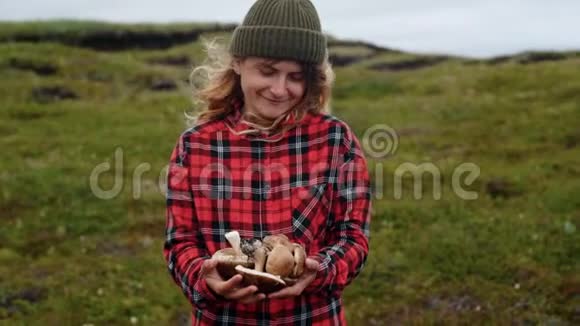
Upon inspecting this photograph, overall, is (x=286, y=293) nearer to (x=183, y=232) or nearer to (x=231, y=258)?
(x=231, y=258)

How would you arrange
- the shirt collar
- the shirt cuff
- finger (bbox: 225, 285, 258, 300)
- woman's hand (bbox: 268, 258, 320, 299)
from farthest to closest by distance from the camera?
the shirt collar
the shirt cuff
woman's hand (bbox: 268, 258, 320, 299)
finger (bbox: 225, 285, 258, 300)

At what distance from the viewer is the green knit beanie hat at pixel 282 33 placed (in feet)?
11.0

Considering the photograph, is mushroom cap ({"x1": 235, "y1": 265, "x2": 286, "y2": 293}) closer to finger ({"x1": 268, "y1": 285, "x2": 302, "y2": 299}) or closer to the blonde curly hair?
finger ({"x1": 268, "y1": 285, "x2": 302, "y2": 299})

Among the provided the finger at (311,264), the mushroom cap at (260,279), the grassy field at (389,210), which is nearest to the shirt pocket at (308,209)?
the finger at (311,264)

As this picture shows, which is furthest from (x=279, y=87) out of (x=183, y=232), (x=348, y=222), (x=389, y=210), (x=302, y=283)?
(x=389, y=210)

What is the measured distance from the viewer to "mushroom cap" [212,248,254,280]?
304 centimetres

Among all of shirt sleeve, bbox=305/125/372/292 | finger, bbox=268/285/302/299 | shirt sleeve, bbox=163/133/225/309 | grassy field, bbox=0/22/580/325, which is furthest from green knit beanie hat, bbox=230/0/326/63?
grassy field, bbox=0/22/580/325

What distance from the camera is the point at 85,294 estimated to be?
8469mm

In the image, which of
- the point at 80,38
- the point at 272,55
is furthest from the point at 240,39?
the point at 80,38

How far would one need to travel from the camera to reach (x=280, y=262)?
9.80ft

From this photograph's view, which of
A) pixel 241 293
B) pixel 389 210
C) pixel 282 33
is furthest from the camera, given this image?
pixel 389 210

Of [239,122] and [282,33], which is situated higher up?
[282,33]

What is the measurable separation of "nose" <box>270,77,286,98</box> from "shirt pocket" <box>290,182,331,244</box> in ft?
1.43

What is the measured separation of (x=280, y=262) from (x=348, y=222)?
512mm
